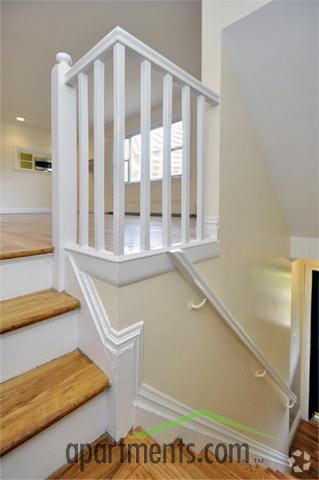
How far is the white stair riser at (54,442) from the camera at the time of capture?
2.47 feet

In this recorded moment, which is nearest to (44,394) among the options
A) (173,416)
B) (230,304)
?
(173,416)

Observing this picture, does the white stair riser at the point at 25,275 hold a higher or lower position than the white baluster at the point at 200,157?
lower

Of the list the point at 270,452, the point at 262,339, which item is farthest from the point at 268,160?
the point at 270,452

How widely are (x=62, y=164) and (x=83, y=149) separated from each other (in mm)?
141

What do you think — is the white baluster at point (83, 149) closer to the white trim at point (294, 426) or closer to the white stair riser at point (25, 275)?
the white stair riser at point (25, 275)

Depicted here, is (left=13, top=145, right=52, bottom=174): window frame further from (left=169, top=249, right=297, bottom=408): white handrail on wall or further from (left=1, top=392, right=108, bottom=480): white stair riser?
(left=1, top=392, right=108, bottom=480): white stair riser

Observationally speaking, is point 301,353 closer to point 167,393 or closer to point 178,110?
point 167,393

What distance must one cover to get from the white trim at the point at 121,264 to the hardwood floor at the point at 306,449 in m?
3.90

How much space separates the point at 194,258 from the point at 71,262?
25.4 inches

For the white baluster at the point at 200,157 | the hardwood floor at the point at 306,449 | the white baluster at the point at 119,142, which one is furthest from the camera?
the hardwood floor at the point at 306,449

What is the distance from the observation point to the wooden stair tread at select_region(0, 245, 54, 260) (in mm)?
1090

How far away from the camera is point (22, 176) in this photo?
6.00m

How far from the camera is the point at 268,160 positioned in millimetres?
2104

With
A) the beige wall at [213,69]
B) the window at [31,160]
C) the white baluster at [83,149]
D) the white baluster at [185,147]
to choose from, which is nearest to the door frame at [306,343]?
the beige wall at [213,69]
